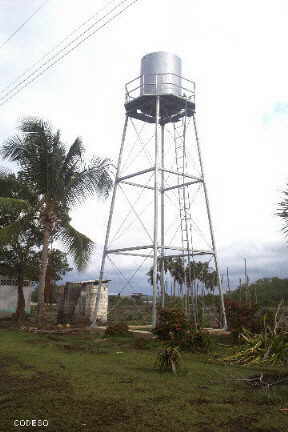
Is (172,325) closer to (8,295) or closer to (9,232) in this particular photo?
(9,232)

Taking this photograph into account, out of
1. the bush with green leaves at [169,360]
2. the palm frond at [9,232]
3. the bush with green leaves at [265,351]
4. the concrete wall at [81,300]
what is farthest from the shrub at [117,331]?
the concrete wall at [81,300]

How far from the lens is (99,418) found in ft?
20.1

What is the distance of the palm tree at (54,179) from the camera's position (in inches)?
837

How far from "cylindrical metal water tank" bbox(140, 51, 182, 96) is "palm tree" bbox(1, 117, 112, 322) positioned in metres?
4.53

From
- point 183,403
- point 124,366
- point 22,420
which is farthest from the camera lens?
point 124,366

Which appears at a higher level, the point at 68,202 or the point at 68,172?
the point at 68,172

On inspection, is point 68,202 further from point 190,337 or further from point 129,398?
point 129,398

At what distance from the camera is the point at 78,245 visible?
21156 mm

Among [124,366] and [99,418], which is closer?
[99,418]

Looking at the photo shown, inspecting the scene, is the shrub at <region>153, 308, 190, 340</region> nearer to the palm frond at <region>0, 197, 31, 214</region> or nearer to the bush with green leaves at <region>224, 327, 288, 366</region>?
the bush with green leaves at <region>224, 327, 288, 366</region>

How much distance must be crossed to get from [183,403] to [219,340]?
9438mm

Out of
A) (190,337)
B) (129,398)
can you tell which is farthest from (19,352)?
(129,398)

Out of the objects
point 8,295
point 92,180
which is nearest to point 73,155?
point 92,180

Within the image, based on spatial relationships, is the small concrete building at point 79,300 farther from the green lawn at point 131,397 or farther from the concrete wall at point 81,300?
the green lawn at point 131,397
